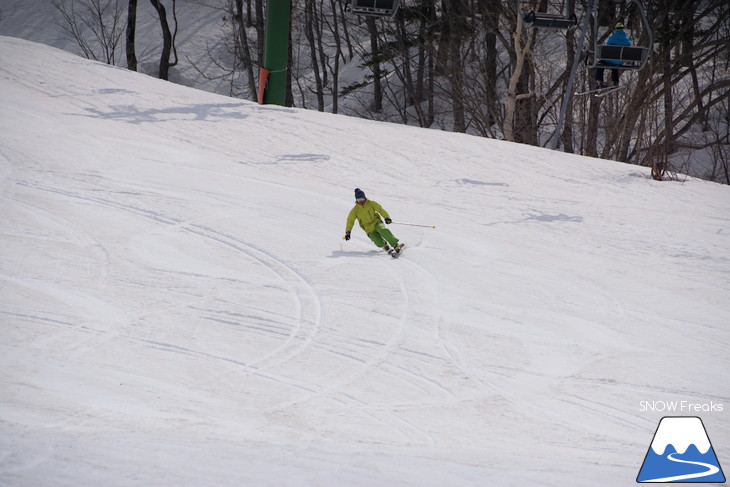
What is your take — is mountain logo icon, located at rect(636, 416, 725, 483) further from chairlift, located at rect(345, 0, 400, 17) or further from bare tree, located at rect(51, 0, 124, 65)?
bare tree, located at rect(51, 0, 124, 65)

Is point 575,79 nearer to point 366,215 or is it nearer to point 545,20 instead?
point 545,20

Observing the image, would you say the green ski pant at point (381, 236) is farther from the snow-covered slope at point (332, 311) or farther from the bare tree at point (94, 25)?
the bare tree at point (94, 25)

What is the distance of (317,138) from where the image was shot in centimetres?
1738

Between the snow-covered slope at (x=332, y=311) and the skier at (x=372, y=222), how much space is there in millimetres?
284

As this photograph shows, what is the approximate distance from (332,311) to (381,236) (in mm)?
2619

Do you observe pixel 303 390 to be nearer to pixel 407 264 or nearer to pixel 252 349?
pixel 252 349

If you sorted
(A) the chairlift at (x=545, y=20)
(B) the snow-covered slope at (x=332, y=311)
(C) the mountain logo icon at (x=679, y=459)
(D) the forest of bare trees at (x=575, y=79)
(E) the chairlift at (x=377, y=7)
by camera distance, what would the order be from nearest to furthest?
(C) the mountain logo icon at (x=679, y=459), (B) the snow-covered slope at (x=332, y=311), (E) the chairlift at (x=377, y=7), (A) the chairlift at (x=545, y=20), (D) the forest of bare trees at (x=575, y=79)

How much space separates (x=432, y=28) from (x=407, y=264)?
18466mm

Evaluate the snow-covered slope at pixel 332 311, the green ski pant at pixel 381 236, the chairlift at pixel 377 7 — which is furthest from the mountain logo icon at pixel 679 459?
the chairlift at pixel 377 7

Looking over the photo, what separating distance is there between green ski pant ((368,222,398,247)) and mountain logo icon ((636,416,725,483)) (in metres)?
5.49

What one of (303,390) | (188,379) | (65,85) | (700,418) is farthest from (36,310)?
(65,85)

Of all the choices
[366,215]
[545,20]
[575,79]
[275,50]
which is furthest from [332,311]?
[575,79]

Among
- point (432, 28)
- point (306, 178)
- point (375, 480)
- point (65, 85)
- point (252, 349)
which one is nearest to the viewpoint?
point (375, 480)

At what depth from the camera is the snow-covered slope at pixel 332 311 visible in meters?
5.79
